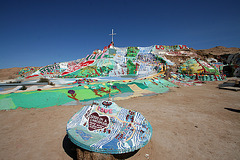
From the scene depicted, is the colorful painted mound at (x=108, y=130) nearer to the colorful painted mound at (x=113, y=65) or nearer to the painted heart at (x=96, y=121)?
the painted heart at (x=96, y=121)

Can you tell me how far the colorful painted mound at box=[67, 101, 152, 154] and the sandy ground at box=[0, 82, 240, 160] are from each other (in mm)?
688

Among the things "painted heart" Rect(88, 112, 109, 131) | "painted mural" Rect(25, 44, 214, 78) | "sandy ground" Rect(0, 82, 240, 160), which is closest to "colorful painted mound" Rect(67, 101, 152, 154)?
"painted heart" Rect(88, 112, 109, 131)

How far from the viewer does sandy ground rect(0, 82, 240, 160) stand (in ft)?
9.93

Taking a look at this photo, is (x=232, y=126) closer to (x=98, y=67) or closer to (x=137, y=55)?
(x=98, y=67)

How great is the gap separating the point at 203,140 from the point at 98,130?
11.2 ft

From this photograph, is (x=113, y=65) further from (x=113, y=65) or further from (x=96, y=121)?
(x=96, y=121)

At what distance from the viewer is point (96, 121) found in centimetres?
302

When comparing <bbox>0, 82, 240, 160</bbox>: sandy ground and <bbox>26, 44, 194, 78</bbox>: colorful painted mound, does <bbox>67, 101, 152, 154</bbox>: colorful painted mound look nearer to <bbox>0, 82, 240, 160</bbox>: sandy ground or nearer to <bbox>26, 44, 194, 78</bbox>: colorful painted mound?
<bbox>0, 82, 240, 160</bbox>: sandy ground

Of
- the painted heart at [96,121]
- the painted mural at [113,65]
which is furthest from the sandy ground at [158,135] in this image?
the painted mural at [113,65]

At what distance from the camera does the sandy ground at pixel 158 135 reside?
3028mm

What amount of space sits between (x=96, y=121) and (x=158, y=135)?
2.30 metres

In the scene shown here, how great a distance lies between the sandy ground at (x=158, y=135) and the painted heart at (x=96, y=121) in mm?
950

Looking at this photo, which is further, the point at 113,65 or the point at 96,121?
the point at 113,65

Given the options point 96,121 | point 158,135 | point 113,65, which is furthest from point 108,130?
point 113,65
